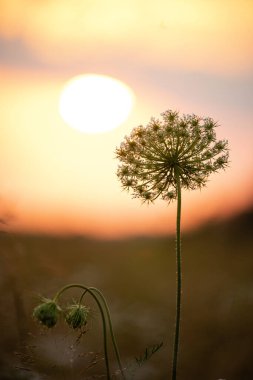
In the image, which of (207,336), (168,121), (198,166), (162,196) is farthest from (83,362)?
(207,336)

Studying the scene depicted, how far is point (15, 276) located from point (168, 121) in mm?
9540

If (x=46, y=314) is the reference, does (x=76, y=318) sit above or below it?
below

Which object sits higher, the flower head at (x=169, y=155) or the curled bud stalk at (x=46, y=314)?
the flower head at (x=169, y=155)

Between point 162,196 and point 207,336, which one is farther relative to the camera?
point 207,336

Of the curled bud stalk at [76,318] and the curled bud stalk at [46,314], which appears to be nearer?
the curled bud stalk at [46,314]

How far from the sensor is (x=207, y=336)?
20953 mm

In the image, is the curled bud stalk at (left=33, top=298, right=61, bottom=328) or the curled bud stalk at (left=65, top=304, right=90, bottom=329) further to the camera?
the curled bud stalk at (left=65, top=304, right=90, bottom=329)

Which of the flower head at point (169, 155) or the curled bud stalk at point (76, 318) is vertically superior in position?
the flower head at point (169, 155)

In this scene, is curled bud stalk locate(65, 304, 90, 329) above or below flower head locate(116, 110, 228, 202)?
below

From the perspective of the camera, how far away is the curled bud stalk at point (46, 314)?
883 centimetres

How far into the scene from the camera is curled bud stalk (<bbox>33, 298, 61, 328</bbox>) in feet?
29.0

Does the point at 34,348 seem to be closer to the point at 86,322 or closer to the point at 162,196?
the point at 86,322

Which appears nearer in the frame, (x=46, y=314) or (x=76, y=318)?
(x=46, y=314)

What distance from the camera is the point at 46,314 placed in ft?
29.0
